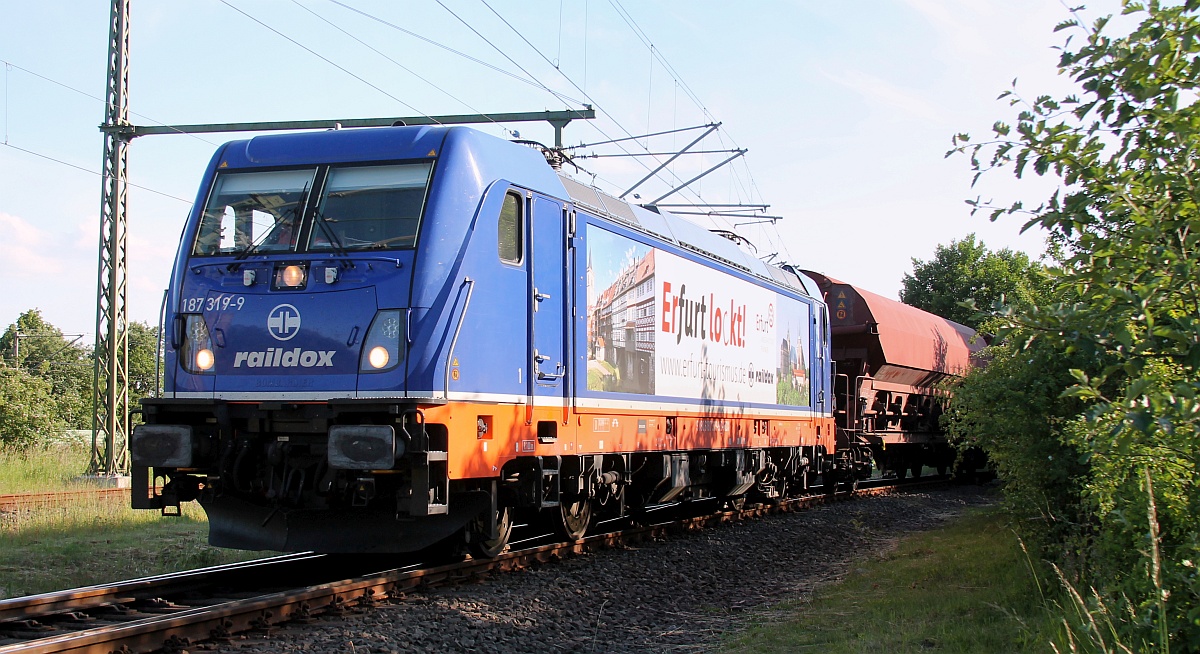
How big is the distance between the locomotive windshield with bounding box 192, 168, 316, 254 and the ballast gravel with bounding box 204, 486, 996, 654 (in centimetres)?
325

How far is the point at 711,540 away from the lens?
12344 millimetres

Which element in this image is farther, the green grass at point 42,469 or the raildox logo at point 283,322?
the green grass at point 42,469

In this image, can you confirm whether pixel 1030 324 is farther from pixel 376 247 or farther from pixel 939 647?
pixel 376 247

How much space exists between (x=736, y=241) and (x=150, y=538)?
9.39m

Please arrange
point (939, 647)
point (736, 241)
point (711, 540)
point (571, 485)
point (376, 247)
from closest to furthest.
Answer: point (939, 647) → point (376, 247) → point (571, 485) → point (711, 540) → point (736, 241)

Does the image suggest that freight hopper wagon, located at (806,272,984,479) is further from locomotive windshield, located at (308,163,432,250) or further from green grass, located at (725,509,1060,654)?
locomotive windshield, located at (308,163,432,250)

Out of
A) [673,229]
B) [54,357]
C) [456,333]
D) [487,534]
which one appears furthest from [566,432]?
[54,357]

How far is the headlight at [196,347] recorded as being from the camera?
8.62 metres

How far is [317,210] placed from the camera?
873 centimetres

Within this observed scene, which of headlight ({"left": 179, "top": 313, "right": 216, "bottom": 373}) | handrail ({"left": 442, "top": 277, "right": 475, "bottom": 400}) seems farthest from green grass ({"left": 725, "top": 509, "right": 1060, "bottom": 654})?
headlight ({"left": 179, "top": 313, "right": 216, "bottom": 373})

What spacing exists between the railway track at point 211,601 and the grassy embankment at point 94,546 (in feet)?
3.64

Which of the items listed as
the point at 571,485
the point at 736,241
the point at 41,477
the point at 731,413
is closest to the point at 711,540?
the point at 731,413

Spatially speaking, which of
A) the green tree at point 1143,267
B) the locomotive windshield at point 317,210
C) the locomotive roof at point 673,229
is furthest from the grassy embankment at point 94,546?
the green tree at point 1143,267

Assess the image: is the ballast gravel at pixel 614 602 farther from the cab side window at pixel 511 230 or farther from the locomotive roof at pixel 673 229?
the locomotive roof at pixel 673 229
